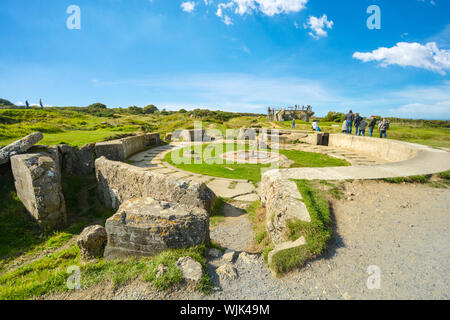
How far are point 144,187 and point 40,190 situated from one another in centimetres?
223

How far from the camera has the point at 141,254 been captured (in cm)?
281

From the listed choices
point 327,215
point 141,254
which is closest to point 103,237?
point 141,254

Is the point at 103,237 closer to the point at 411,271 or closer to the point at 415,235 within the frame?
the point at 411,271

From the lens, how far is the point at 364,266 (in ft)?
7.23

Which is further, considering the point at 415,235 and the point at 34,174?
the point at 34,174

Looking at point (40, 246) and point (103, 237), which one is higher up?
point (103, 237)

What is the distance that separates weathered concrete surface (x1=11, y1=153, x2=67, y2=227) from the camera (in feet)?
14.7

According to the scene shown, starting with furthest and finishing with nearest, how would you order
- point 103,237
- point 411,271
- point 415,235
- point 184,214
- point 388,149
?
point 388,149 → point 103,237 → point 184,214 → point 415,235 → point 411,271

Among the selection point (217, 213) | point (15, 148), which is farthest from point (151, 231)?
point (15, 148)

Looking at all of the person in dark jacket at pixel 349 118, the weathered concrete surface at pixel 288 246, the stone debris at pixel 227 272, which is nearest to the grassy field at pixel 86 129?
the person in dark jacket at pixel 349 118

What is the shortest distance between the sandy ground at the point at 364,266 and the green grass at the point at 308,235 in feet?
0.29

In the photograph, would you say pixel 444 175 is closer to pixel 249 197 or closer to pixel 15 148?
pixel 249 197

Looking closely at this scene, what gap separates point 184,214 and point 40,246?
3.52 metres
